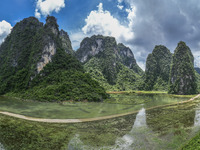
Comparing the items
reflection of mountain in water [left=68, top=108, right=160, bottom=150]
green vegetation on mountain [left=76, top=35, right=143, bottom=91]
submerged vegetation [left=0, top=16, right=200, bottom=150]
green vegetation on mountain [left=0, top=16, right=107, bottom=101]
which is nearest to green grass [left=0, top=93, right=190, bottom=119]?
submerged vegetation [left=0, top=16, right=200, bottom=150]

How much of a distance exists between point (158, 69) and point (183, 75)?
38.4 m

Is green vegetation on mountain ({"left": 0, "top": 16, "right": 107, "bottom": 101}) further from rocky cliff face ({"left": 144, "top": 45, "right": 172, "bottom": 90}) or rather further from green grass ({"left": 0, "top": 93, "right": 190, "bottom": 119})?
rocky cliff face ({"left": 144, "top": 45, "right": 172, "bottom": 90})

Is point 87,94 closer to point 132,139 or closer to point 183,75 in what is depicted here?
point 132,139

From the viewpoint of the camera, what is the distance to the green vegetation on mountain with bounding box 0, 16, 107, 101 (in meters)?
40.8

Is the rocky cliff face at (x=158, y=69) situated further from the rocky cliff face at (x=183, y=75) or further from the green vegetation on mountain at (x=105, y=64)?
the rocky cliff face at (x=183, y=75)

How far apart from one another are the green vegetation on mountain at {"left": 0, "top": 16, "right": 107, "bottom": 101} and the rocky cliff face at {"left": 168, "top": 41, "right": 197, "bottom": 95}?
45.1m

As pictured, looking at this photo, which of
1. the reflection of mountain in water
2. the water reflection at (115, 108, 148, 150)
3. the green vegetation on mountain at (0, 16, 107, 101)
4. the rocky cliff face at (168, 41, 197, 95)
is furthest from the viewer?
the rocky cliff face at (168, 41, 197, 95)

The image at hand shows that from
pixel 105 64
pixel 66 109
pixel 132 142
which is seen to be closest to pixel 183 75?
pixel 105 64

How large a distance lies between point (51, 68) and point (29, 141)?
1753 inches

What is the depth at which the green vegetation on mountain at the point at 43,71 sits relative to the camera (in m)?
40.8

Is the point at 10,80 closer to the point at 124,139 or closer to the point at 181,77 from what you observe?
the point at 124,139

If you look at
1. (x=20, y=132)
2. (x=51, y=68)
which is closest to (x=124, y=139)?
(x=20, y=132)

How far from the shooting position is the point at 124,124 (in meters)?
17.4

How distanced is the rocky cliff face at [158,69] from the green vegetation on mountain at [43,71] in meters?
59.8
